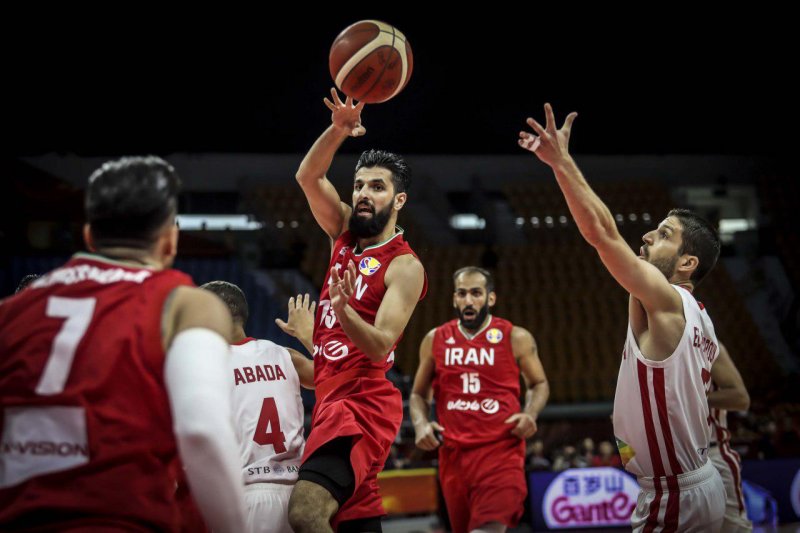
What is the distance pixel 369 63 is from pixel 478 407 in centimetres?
267

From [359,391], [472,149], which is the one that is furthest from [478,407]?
[472,149]

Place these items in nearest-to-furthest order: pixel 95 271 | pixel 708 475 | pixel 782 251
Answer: pixel 95 271 < pixel 708 475 < pixel 782 251

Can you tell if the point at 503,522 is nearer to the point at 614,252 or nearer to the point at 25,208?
the point at 614,252

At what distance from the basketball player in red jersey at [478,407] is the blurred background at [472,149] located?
19.0 feet

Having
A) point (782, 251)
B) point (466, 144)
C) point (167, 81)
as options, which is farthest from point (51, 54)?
point (782, 251)

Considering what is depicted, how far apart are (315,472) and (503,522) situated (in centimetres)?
233

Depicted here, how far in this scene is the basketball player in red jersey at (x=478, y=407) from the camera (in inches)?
209

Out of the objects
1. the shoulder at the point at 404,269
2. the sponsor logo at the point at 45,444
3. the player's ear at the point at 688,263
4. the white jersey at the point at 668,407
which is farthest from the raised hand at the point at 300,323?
the sponsor logo at the point at 45,444

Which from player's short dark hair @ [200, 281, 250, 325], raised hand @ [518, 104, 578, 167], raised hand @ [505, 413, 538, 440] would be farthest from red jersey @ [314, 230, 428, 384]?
raised hand @ [505, 413, 538, 440]

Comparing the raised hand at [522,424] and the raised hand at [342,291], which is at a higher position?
the raised hand at [342,291]

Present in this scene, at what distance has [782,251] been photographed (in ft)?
53.5

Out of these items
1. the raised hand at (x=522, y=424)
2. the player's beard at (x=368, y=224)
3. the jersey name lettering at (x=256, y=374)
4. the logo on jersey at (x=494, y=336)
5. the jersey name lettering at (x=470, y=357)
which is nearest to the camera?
the jersey name lettering at (x=256, y=374)

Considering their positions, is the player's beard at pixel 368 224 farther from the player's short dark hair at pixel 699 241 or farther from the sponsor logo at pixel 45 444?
the sponsor logo at pixel 45 444

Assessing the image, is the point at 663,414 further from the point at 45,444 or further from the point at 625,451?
the point at 45,444
